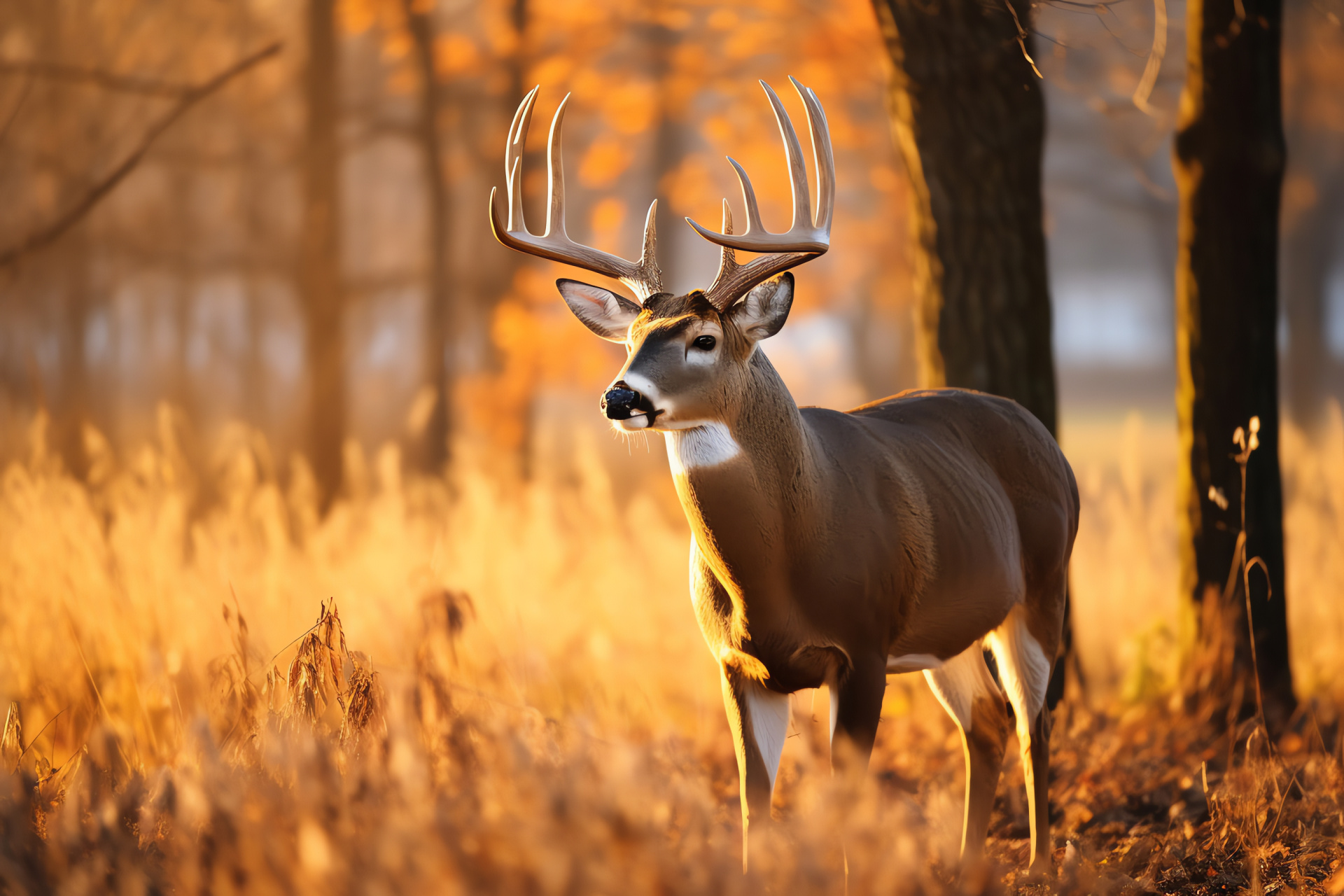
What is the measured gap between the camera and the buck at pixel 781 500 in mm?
3125

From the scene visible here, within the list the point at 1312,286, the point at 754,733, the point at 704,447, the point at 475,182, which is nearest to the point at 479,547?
the point at 754,733

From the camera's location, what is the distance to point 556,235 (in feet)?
11.7

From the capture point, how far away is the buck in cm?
312

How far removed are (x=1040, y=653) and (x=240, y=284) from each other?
2391 centimetres

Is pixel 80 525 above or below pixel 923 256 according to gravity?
below

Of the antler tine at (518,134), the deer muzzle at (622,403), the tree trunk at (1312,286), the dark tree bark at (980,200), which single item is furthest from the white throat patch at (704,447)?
the tree trunk at (1312,286)

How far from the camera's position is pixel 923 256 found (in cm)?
539

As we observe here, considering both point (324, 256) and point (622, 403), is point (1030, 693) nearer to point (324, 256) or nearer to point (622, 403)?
point (622, 403)

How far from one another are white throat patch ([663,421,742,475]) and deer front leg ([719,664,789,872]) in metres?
0.66

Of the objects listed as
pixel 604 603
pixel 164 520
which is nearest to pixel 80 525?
pixel 164 520

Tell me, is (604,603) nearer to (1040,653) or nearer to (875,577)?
(1040,653)

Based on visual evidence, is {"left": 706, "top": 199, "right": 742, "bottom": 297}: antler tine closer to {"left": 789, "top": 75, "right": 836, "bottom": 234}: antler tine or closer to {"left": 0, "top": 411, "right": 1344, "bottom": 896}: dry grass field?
{"left": 789, "top": 75, "right": 836, "bottom": 234}: antler tine

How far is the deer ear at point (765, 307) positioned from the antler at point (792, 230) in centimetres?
5

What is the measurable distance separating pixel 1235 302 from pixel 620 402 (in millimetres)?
3833
